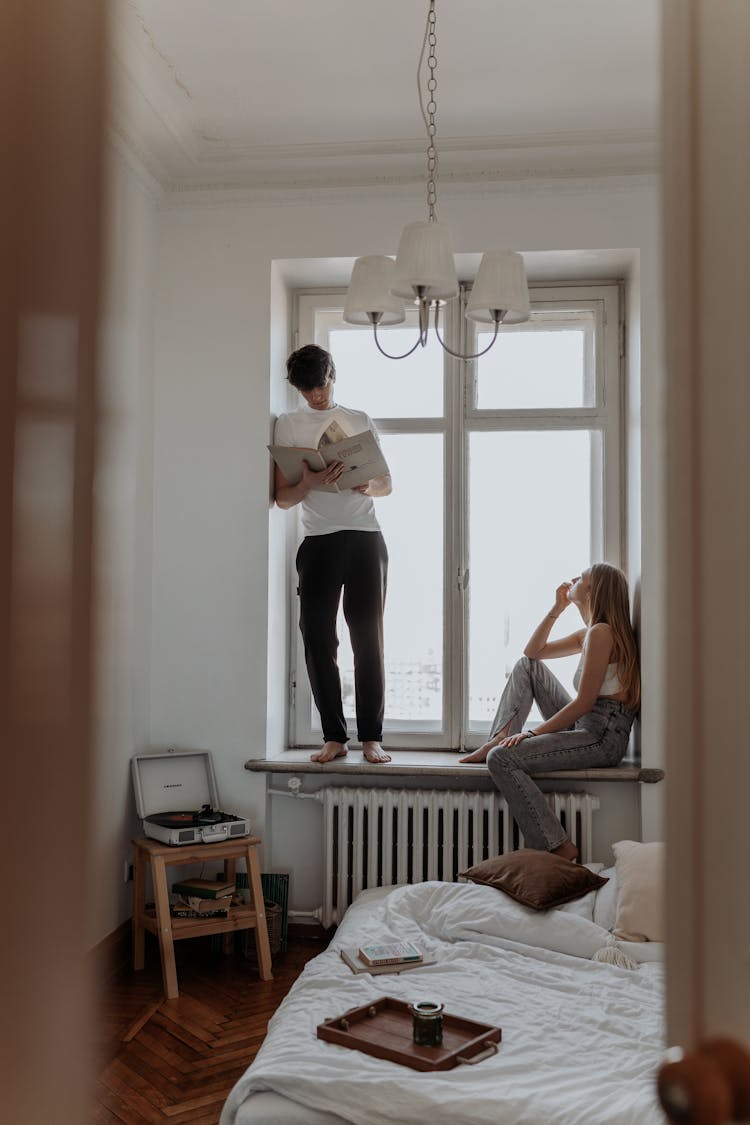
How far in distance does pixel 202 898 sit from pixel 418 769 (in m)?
1.00

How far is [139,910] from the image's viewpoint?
3.84 m

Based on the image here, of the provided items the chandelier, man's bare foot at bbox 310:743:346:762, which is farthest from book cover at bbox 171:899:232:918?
the chandelier

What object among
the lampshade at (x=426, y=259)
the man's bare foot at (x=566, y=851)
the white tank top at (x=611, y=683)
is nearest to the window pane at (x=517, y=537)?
the white tank top at (x=611, y=683)

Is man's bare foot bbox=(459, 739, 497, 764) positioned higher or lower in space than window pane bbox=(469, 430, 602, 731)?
lower

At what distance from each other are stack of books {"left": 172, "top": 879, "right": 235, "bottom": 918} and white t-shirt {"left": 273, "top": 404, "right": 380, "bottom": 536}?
154cm

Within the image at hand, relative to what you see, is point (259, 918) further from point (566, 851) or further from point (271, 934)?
point (566, 851)

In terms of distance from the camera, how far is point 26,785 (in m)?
0.41

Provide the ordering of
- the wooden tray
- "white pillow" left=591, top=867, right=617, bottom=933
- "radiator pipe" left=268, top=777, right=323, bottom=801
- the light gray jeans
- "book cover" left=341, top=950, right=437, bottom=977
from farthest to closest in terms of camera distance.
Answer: "radiator pipe" left=268, top=777, right=323, bottom=801 → the light gray jeans → "white pillow" left=591, top=867, right=617, bottom=933 → "book cover" left=341, top=950, right=437, bottom=977 → the wooden tray

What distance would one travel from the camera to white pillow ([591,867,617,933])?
10.6ft

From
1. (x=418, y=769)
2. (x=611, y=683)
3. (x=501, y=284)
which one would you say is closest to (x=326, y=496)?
(x=418, y=769)

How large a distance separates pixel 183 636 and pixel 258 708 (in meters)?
0.47

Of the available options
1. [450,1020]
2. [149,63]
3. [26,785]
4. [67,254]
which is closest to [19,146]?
[67,254]

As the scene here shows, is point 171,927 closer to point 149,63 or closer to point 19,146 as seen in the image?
point 149,63

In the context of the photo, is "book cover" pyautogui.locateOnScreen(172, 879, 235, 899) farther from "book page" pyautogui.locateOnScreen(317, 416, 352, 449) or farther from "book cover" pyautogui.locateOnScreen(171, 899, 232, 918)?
"book page" pyautogui.locateOnScreen(317, 416, 352, 449)
